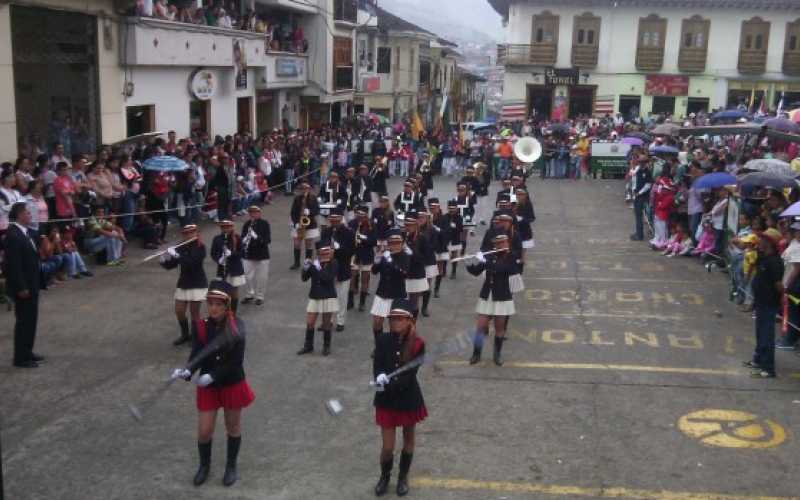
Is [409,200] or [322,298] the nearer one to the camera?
[322,298]

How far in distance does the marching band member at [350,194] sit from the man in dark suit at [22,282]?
7.56 meters

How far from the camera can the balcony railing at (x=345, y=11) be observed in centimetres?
3684

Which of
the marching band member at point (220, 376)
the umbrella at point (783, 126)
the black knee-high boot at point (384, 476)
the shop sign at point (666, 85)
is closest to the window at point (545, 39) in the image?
the shop sign at point (666, 85)

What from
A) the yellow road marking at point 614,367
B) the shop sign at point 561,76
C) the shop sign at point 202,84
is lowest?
the yellow road marking at point 614,367

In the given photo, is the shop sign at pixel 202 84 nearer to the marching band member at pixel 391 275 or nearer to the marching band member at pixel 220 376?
the marching band member at pixel 391 275

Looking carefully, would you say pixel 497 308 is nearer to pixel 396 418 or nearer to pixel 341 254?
pixel 341 254

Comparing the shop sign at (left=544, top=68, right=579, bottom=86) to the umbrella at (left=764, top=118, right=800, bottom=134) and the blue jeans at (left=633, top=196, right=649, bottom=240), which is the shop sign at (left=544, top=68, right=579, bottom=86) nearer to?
the umbrella at (left=764, top=118, right=800, bottom=134)

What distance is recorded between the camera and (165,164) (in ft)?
56.8

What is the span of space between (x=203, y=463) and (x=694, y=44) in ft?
144

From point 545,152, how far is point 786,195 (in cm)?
1750

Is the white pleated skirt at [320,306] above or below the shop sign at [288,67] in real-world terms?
below

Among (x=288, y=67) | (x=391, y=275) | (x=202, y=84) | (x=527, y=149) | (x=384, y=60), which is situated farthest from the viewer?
(x=384, y=60)

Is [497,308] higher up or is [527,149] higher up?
[527,149]

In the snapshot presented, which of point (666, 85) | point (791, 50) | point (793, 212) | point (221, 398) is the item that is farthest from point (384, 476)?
point (791, 50)
